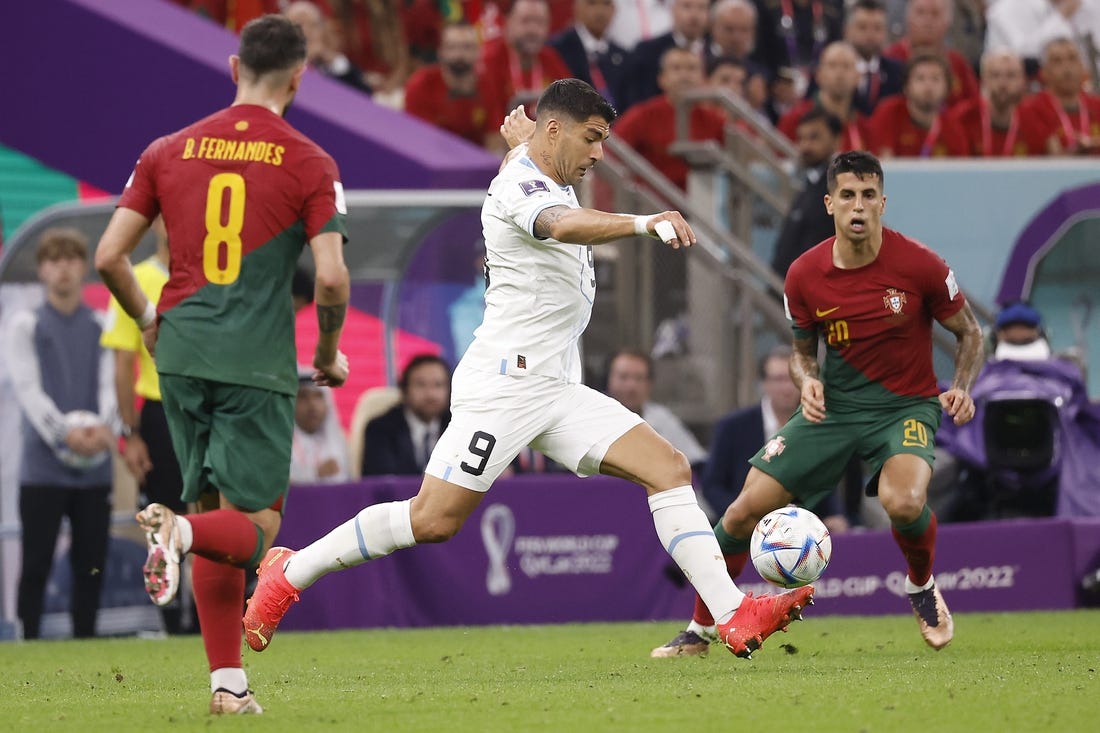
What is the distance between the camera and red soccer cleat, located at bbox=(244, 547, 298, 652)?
25.3ft

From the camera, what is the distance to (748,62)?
17.7 m

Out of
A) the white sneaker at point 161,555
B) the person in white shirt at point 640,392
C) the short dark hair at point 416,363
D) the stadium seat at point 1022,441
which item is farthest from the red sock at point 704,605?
the stadium seat at point 1022,441

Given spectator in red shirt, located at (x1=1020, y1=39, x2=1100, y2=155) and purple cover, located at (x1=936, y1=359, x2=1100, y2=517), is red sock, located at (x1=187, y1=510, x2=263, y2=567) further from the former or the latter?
spectator in red shirt, located at (x1=1020, y1=39, x2=1100, y2=155)

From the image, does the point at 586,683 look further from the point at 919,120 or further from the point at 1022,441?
the point at 919,120

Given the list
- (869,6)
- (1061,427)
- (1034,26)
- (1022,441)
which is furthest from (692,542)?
(1034,26)

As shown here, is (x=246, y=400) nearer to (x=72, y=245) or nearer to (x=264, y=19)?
(x=264, y=19)

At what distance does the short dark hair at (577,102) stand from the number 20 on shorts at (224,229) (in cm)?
159

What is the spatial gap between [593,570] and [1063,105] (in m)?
7.30

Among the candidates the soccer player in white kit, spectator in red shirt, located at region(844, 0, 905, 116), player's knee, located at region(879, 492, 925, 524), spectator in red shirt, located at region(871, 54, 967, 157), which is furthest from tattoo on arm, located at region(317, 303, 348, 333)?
spectator in red shirt, located at region(844, 0, 905, 116)

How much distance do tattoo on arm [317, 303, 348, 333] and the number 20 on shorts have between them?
34 cm

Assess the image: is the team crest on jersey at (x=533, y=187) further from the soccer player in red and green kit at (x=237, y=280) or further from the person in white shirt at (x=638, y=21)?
the person in white shirt at (x=638, y=21)

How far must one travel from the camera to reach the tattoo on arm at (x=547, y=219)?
7.39 metres

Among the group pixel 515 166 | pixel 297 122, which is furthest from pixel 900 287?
pixel 297 122

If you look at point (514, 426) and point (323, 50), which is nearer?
point (514, 426)
